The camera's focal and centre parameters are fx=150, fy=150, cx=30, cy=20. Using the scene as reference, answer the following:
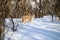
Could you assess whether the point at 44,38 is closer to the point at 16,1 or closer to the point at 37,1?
the point at 37,1

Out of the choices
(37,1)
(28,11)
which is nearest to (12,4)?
(28,11)

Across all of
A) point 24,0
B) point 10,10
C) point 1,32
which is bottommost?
point 1,32

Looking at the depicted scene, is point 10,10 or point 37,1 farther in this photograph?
point 37,1

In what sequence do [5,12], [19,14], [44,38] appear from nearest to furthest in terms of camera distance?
[5,12]
[19,14]
[44,38]

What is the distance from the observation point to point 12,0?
1800 millimetres

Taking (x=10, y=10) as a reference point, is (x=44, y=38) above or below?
below

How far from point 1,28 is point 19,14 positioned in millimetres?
357

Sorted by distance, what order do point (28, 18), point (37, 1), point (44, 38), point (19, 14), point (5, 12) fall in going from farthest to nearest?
point (44, 38) < point (37, 1) < point (19, 14) < point (28, 18) < point (5, 12)

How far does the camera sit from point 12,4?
183 centimetres

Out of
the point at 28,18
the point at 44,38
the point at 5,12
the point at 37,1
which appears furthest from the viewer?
the point at 44,38

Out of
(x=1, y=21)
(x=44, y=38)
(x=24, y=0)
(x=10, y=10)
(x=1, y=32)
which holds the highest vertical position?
(x=24, y=0)

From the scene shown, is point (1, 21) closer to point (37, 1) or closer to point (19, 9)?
point (19, 9)

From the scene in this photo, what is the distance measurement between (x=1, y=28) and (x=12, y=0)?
0.37 meters

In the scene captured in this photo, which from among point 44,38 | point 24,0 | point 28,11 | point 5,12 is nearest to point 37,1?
point 28,11
